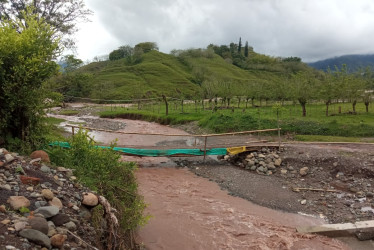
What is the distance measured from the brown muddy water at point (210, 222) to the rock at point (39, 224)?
355 cm

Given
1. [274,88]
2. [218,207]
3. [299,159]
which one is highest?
[274,88]

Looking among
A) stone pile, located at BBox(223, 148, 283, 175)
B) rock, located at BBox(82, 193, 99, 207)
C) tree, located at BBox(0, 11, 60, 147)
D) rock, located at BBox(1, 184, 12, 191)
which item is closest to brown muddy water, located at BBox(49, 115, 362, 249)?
rock, located at BBox(82, 193, 99, 207)

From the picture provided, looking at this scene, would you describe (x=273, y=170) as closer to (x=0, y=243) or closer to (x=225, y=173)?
(x=225, y=173)

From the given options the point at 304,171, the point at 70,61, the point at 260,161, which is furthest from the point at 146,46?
the point at 304,171

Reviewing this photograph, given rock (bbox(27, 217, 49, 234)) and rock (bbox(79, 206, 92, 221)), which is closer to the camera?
rock (bbox(27, 217, 49, 234))

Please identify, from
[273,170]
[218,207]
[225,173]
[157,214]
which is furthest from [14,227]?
[273,170]

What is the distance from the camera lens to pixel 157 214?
32.1 ft

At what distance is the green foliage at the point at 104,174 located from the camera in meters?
6.72

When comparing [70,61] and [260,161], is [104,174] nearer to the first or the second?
[260,161]

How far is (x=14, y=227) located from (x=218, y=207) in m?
8.03

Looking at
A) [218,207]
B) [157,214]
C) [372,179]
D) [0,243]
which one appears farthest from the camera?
[372,179]

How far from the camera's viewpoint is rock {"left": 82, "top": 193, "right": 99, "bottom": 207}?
5.53m

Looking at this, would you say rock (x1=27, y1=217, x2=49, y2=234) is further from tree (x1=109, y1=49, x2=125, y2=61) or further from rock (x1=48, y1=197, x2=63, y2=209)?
tree (x1=109, y1=49, x2=125, y2=61)

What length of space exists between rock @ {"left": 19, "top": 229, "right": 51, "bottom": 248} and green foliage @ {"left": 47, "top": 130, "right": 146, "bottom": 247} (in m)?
2.57
